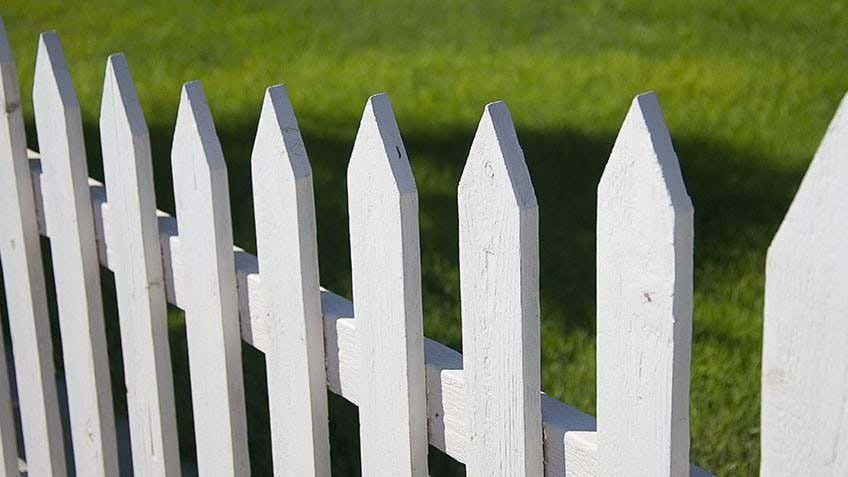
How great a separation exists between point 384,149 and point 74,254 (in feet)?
3.40

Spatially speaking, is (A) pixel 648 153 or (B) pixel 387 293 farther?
(B) pixel 387 293

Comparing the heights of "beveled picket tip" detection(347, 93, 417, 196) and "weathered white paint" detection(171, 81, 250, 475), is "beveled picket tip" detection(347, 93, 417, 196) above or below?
above

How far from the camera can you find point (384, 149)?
5.38ft

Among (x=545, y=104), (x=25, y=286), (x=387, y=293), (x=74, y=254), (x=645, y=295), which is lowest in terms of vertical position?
(x=545, y=104)

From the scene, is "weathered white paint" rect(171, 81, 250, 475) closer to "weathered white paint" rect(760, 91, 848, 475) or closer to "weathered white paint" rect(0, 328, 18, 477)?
"weathered white paint" rect(0, 328, 18, 477)

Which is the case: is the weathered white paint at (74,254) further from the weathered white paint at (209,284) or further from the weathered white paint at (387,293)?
the weathered white paint at (387,293)

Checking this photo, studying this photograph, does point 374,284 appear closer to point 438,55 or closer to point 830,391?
point 830,391

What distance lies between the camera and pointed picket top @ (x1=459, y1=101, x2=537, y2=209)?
4.79ft

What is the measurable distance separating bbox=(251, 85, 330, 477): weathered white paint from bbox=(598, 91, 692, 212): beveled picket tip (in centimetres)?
62

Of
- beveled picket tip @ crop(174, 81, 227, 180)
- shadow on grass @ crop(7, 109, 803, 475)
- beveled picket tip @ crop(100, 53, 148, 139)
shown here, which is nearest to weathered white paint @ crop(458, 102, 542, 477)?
beveled picket tip @ crop(174, 81, 227, 180)

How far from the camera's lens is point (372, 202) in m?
1.70

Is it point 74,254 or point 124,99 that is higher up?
point 124,99

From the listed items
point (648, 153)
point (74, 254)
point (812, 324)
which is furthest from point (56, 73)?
point (812, 324)

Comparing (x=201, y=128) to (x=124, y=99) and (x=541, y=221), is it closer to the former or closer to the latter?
(x=124, y=99)
